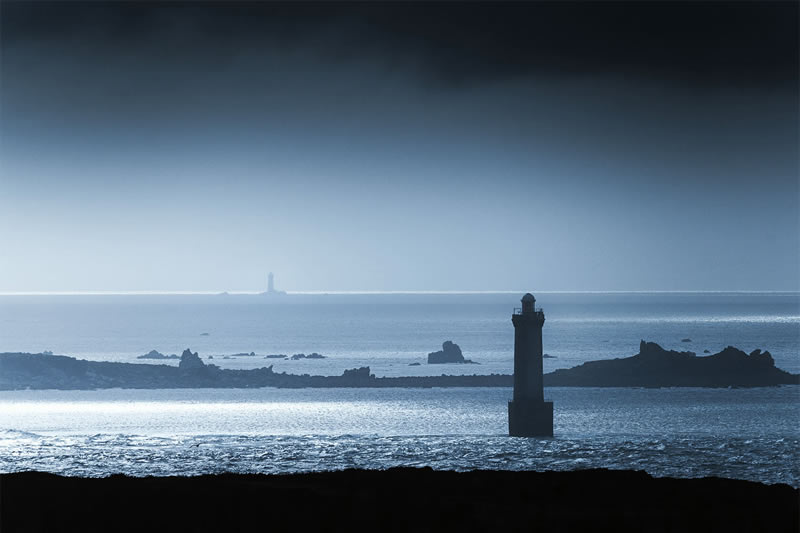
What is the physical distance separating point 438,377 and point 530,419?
1766 inches

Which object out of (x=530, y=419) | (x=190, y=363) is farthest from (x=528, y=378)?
(x=190, y=363)

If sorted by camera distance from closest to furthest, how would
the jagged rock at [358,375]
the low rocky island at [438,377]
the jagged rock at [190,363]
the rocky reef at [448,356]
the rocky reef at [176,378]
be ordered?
the low rocky island at [438,377]
the rocky reef at [176,378]
the jagged rock at [358,375]
the jagged rock at [190,363]
the rocky reef at [448,356]

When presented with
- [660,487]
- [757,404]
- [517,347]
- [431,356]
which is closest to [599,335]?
[431,356]

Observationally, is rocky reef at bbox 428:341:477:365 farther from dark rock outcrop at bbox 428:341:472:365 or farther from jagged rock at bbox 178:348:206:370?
jagged rock at bbox 178:348:206:370

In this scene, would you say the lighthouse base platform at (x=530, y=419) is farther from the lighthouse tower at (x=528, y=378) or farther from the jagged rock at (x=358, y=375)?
the jagged rock at (x=358, y=375)

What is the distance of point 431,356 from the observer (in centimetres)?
11194

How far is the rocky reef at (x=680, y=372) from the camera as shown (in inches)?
3255

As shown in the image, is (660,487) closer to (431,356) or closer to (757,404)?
(757,404)

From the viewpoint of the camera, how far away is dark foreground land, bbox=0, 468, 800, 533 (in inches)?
665

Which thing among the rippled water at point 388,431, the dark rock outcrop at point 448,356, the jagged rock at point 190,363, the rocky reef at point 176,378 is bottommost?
the rippled water at point 388,431

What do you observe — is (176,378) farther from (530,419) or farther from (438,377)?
(530,419)

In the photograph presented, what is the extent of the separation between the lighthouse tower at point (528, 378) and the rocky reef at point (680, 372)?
1513 inches

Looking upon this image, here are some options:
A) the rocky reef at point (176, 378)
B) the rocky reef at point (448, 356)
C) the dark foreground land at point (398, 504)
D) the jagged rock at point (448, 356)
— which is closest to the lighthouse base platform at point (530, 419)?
the dark foreground land at point (398, 504)

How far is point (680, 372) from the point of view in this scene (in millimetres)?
85312
